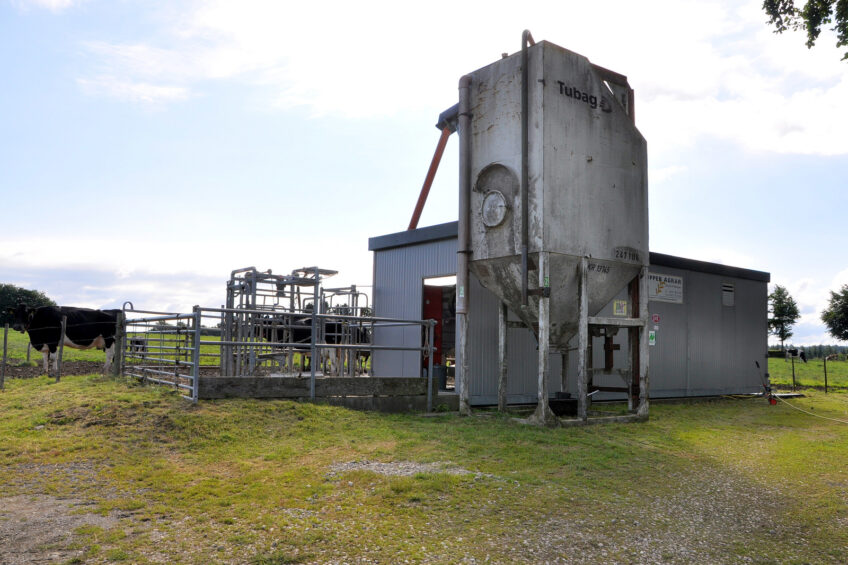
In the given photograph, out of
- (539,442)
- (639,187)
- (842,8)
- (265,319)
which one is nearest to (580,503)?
(539,442)

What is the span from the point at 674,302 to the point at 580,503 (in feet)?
39.4

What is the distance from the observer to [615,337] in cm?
1508

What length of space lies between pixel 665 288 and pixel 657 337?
129cm

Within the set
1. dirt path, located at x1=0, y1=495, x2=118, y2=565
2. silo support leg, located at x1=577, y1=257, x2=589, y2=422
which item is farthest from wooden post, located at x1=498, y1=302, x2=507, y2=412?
dirt path, located at x1=0, y1=495, x2=118, y2=565

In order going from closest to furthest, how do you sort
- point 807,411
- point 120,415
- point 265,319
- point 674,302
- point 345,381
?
point 120,415
point 345,381
point 265,319
point 807,411
point 674,302

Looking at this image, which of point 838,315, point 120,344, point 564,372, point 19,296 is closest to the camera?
point 564,372

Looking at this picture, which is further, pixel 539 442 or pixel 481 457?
pixel 539 442

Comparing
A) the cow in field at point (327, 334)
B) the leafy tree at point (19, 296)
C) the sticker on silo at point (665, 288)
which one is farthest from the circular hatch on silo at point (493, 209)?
the leafy tree at point (19, 296)

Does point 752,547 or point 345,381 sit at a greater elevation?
point 345,381

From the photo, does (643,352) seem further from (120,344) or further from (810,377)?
(810,377)

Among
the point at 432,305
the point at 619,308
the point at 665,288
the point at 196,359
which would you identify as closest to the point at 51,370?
the point at 196,359

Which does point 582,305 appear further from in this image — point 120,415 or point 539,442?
point 120,415

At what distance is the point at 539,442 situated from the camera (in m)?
8.57

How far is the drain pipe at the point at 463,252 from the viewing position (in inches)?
444
